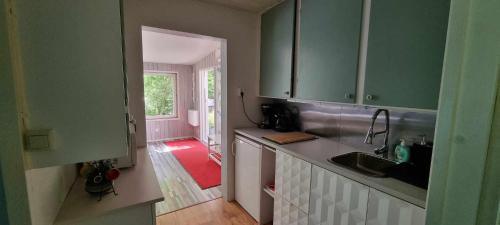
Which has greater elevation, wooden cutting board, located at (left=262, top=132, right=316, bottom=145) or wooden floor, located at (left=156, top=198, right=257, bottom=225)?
wooden cutting board, located at (left=262, top=132, right=316, bottom=145)

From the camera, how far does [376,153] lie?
1.54 metres

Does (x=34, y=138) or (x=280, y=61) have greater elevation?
(x=280, y=61)

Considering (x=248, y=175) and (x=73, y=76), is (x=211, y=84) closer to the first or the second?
(x=248, y=175)

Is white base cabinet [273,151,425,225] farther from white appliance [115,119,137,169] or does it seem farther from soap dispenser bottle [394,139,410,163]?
white appliance [115,119,137,169]

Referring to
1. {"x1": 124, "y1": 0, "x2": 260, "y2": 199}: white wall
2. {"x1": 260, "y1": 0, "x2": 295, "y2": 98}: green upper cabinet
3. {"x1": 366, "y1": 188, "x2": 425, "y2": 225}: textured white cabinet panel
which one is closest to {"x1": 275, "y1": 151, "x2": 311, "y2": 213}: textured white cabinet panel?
{"x1": 366, "y1": 188, "x2": 425, "y2": 225}: textured white cabinet panel

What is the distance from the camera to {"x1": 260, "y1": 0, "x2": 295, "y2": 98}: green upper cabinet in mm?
1954

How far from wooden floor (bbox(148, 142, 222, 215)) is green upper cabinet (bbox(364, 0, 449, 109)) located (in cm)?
217

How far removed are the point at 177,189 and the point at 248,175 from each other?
1.18 meters

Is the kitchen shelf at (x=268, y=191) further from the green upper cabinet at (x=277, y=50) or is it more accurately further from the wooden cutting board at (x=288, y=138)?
the green upper cabinet at (x=277, y=50)

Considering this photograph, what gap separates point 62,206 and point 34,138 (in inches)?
23.6

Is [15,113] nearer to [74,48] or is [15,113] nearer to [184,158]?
[74,48]

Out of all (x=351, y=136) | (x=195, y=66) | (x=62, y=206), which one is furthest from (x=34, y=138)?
(x=195, y=66)

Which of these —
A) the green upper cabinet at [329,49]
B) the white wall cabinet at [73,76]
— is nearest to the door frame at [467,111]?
the white wall cabinet at [73,76]

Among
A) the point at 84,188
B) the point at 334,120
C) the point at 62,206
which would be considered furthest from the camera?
the point at 334,120
